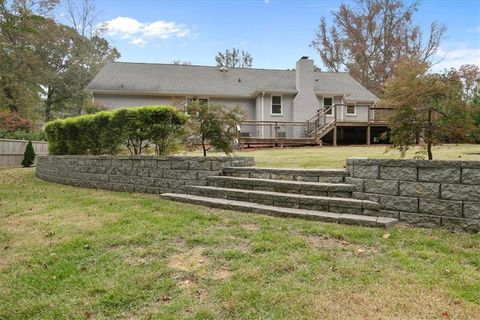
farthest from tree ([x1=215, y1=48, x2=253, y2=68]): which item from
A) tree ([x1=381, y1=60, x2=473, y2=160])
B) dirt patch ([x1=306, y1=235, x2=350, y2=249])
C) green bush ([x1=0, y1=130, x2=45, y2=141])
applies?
dirt patch ([x1=306, y1=235, x2=350, y2=249])

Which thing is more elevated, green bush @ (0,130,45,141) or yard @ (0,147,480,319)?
green bush @ (0,130,45,141)

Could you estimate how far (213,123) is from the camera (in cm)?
700

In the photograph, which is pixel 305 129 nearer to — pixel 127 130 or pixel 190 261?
pixel 127 130

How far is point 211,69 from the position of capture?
75.5ft

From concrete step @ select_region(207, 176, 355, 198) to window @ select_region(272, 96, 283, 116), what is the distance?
14.6 metres

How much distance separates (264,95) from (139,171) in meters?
13.6

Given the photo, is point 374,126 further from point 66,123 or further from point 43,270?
point 43,270

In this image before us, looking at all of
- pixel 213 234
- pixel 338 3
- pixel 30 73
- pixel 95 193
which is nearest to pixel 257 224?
pixel 213 234

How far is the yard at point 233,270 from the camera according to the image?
105 inches

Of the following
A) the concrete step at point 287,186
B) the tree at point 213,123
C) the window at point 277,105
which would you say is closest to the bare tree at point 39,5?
the window at point 277,105

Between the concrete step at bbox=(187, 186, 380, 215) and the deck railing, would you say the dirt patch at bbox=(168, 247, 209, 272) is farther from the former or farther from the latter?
the deck railing

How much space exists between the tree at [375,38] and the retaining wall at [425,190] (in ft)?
Result: 93.4

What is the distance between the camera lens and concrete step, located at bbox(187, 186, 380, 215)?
4.72 metres

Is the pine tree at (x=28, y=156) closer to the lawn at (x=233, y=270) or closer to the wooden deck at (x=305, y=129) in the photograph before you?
the wooden deck at (x=305, y=129)
